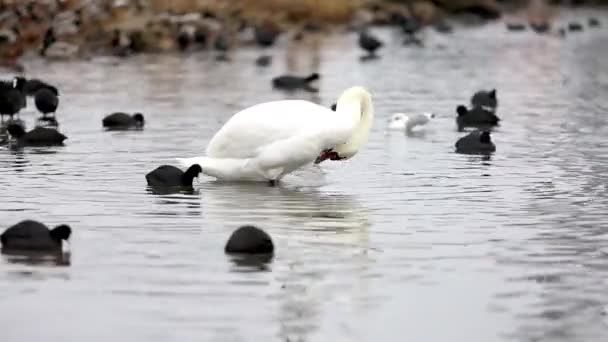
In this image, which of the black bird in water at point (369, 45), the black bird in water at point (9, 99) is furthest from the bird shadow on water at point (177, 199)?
the black bird in water at point (369, 45)

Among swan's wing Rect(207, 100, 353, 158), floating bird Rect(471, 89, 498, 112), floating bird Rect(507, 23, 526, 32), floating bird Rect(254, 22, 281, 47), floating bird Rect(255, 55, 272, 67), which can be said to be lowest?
swan's wing Rect(207, 100, 353, 158)

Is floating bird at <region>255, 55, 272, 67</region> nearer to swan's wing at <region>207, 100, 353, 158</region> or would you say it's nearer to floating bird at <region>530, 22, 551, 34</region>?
floating bird at <region>530, 22, 551, 34</region>

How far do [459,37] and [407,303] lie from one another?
45.6 meters

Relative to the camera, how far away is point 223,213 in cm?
1501

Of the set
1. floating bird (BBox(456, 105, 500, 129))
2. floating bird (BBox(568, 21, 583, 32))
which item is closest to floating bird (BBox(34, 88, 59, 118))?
floating bird (BBox(456, 105, 500, 129))

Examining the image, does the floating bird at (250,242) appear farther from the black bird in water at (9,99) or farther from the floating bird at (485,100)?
the floating bird at (485,100)

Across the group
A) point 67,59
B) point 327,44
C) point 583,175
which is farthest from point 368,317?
point 327,44

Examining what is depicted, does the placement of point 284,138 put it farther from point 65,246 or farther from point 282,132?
point 65,246

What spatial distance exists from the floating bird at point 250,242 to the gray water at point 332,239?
178mm

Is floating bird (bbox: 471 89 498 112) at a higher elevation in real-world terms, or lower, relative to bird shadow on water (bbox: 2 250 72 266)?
higher

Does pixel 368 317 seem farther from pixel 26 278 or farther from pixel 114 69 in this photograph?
pixel 114 69

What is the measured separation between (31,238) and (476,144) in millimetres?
8998

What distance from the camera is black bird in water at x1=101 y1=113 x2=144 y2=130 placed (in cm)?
2377

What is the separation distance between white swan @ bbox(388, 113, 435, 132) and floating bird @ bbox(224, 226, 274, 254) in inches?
436
